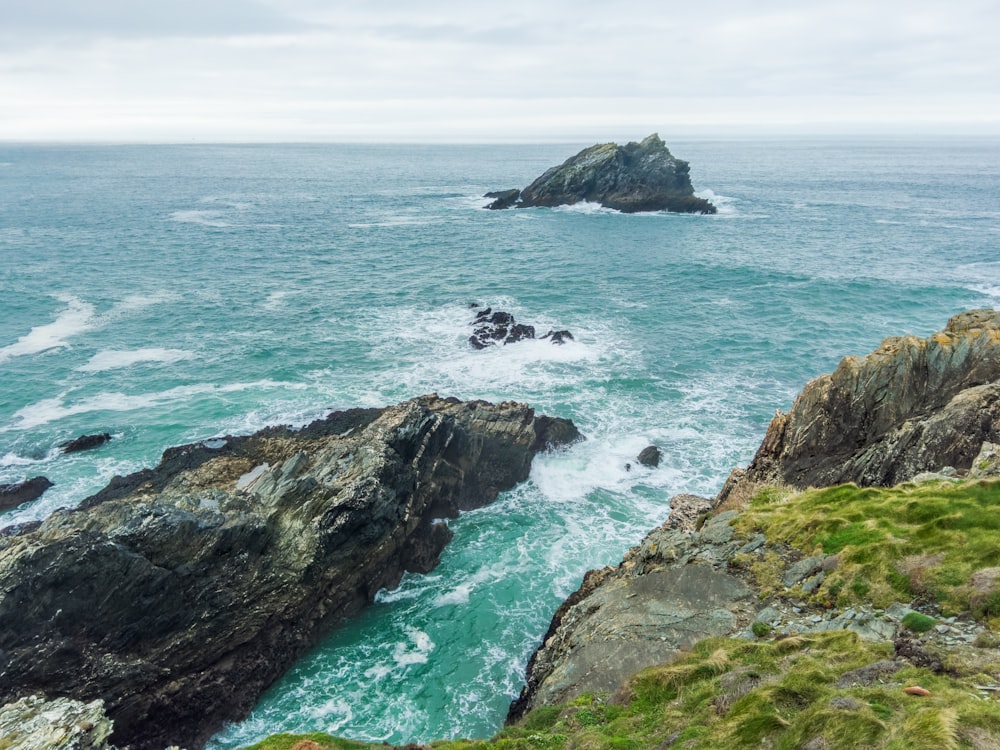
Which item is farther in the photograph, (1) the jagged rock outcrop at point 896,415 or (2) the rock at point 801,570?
(1) the jagged rock outcrop at point 896,415

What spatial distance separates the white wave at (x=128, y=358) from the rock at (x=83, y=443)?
42.3 feet

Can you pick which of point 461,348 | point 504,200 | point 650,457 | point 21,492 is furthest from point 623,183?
point 21,492

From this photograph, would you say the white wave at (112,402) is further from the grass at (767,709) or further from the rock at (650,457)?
the grass at (767,709)

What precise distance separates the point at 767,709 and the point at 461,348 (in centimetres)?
4648

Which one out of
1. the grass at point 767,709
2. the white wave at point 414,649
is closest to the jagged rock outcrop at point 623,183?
the white wave at point 414,649

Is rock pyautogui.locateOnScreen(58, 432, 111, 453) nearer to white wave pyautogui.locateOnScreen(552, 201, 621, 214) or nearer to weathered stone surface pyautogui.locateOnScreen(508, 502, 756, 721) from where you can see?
weathered stone surface pyautogui.locateOnScreen(508, 502, 756, 721)

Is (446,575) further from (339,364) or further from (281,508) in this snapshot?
(339,364)

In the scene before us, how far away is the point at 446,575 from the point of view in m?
31.0

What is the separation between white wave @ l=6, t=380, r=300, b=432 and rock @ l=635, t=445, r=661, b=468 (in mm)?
28085

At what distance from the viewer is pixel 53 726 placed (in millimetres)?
17594

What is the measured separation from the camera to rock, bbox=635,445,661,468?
127 feet

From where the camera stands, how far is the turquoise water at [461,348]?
27391mm

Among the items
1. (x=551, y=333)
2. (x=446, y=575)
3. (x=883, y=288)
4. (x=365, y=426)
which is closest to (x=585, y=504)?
(x=446, y=575)

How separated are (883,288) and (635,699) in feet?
244
